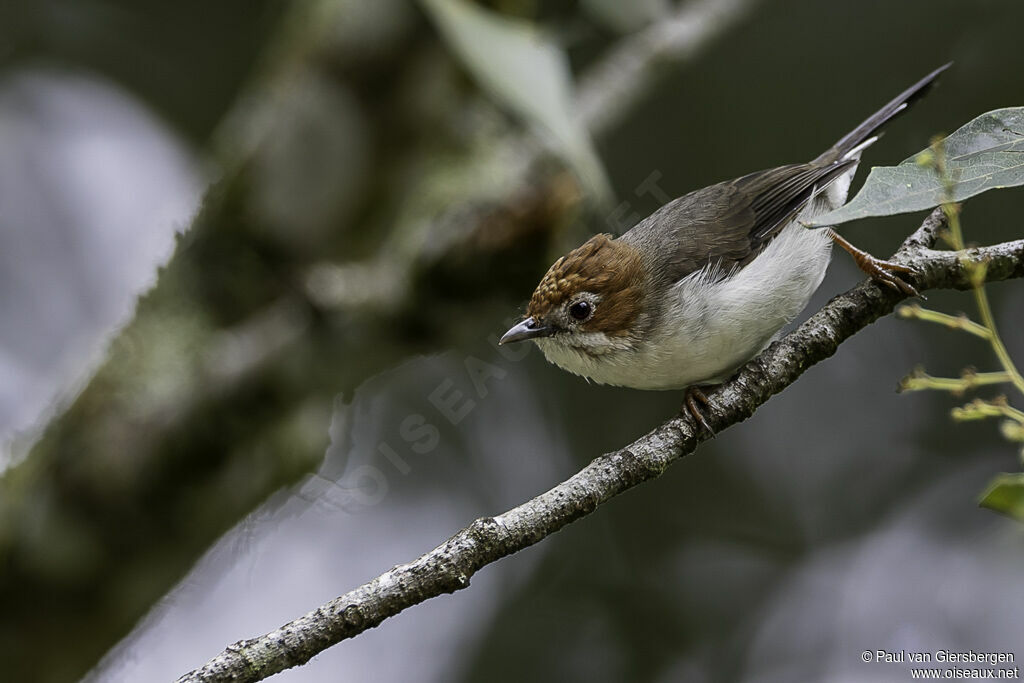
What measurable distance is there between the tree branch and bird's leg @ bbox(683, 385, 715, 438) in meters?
0.03

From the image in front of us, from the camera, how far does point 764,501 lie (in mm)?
7227

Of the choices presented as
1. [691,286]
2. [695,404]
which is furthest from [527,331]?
[695,404]

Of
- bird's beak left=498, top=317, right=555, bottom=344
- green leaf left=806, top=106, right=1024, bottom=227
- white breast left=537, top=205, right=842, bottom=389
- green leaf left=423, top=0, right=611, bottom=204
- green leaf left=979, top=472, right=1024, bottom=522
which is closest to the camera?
green leaf left=979, top=472, right=1024, bottom=522

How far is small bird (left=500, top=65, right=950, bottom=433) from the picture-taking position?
336cm

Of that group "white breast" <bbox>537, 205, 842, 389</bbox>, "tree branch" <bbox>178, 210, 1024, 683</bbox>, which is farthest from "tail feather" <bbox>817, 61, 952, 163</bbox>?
"tree branch" <bbox>178, 210, 1024, 683</bbox>

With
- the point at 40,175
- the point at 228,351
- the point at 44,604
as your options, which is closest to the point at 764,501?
the point at 228,351

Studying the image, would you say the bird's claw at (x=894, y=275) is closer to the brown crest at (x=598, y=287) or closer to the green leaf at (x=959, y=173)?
the green leaf at (x=959, y=173)

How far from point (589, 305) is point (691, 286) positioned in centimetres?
39

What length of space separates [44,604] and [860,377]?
5.44 metres

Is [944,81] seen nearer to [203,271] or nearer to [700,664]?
[700,664]

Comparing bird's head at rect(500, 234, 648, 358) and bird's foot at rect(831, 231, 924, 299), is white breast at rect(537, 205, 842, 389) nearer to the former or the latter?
bird's head at rect(500, 234, 648, 358)

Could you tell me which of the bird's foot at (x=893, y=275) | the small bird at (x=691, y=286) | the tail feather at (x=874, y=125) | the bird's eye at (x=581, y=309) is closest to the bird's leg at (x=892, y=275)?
the bird's foot at (x=893, y=275)

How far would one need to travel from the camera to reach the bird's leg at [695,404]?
2652mm

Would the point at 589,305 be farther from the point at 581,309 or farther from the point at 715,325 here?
the point at 715,325
